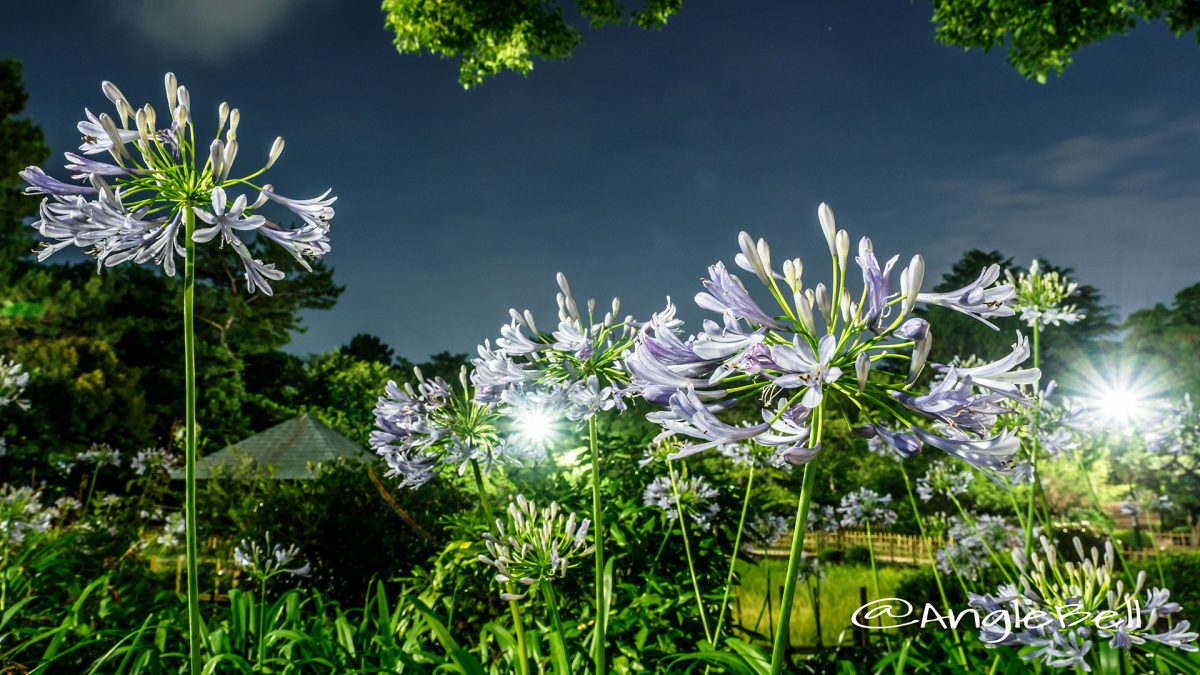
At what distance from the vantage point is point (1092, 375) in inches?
Result: 918

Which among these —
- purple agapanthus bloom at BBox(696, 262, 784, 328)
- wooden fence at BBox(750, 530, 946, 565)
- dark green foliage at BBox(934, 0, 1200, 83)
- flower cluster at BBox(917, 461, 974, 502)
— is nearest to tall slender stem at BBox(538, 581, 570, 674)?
purple agapanthus bloom at BBox(696, 262, 784, 328)

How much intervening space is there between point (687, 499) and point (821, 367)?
2985 millimetres

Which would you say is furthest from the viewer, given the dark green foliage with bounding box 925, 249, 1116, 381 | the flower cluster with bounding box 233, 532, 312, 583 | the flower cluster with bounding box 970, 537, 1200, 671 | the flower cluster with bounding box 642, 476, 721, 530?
the dark green foliage with bounding box 925, 249, 1116, 381

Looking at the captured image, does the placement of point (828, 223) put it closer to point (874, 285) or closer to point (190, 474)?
point (874, 285)

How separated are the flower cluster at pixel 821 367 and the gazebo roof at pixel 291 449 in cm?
908

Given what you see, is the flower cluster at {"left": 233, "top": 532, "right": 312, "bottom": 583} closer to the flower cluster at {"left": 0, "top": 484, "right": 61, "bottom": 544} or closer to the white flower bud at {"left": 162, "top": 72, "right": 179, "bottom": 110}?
the flower cluster at {"left": 0, "top": 484, "right": 61, "bottom": 544}

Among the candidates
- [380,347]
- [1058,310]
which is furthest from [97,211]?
[380,347]

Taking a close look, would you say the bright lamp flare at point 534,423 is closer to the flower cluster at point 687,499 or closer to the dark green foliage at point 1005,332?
the flower cluster at point 687,499

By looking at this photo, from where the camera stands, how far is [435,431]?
6.89 feet

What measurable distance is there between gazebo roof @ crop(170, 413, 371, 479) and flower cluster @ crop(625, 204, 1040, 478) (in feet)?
29.8

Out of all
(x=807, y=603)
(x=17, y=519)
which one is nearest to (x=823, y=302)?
(x=17, y=519)

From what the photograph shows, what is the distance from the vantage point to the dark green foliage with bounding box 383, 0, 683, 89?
11.6 m

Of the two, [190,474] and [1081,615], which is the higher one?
[190,474]

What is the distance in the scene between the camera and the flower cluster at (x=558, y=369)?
181 cm
